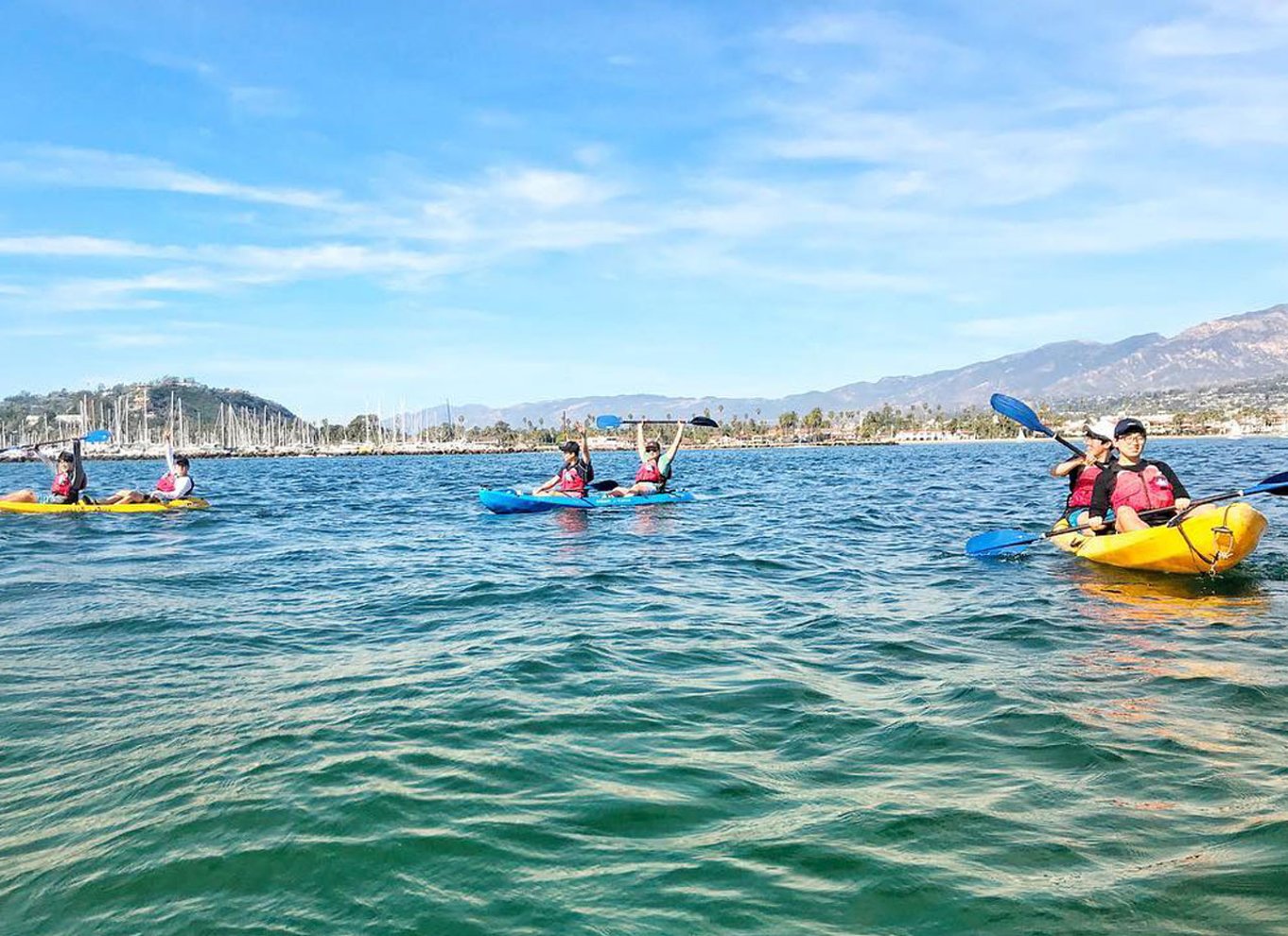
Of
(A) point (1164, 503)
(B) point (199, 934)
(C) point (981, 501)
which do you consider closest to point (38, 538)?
(B) point (199, 934)

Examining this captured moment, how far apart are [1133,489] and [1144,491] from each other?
0.14 meters

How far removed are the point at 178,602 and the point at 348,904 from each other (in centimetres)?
785

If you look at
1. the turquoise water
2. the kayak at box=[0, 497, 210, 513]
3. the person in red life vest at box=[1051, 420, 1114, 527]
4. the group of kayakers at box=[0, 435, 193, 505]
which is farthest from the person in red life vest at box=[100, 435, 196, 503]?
the person in red life vest at box=[1051, 420, 1114, 527]

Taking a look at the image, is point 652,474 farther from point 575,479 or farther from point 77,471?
point 77,471

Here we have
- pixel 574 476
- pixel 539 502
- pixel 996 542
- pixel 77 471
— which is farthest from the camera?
pixel 77 471

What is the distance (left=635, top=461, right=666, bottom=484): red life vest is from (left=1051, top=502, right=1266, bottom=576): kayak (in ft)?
42.5

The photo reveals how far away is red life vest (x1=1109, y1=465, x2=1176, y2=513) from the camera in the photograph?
11.8 m

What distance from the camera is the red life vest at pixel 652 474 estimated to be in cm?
2288

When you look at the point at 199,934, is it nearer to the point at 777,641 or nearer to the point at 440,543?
the point at 777,641

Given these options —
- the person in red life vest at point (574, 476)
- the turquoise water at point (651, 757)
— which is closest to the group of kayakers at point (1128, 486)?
the turquoise water at point (651, 757)

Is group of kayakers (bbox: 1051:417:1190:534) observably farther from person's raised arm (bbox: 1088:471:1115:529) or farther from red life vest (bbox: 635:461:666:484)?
red life vest (bbox: 635:461:666:484)

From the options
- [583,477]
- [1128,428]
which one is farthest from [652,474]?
[1128,428]

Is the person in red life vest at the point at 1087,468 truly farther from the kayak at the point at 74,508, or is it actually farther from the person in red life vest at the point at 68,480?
the person in red life vest at the point at 68,480

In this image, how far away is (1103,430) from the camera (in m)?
13.4
